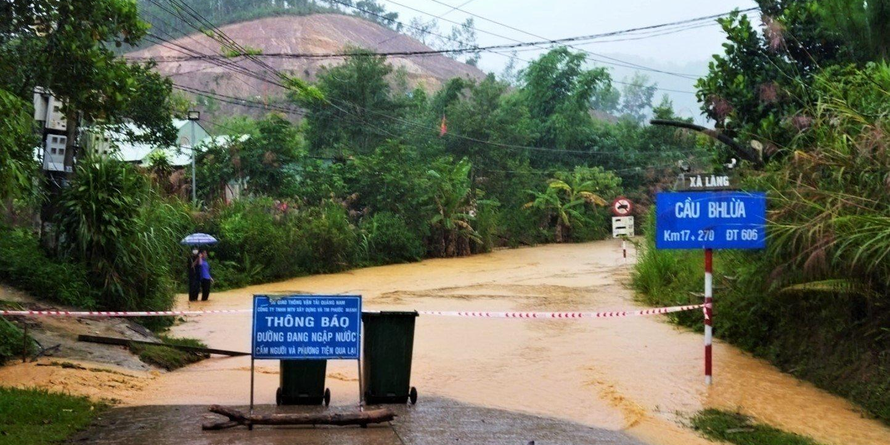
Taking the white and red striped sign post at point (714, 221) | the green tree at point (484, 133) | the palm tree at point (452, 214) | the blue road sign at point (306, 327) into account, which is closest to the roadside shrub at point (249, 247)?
the palm tree at point (452, 214)

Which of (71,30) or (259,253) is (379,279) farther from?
(71,30)

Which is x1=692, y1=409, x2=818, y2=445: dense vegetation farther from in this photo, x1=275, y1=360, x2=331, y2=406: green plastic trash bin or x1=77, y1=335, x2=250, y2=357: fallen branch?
x1=77, y1=335, x2=250, y2=357: fallen branch

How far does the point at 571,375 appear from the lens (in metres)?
13.6

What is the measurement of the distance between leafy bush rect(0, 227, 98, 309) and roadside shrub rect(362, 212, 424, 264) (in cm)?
2136

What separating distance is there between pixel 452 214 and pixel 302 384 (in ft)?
104

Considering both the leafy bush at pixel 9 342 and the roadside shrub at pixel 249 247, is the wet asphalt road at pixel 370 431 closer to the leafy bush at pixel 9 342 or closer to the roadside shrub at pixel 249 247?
the leafy bush at pixel 9 342

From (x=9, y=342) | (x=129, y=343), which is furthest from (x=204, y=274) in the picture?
(x=9, y=342)

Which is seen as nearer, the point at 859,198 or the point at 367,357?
the point at 367,357

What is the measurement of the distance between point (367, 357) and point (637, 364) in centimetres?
591

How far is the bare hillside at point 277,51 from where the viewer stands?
118 meters

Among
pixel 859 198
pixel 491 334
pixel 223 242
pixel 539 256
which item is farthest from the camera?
pixel 539 256

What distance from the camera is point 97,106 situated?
13234 mm

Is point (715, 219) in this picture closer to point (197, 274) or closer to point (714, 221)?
point (714, 221)

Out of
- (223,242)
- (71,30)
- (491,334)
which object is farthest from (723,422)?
(223,242)
